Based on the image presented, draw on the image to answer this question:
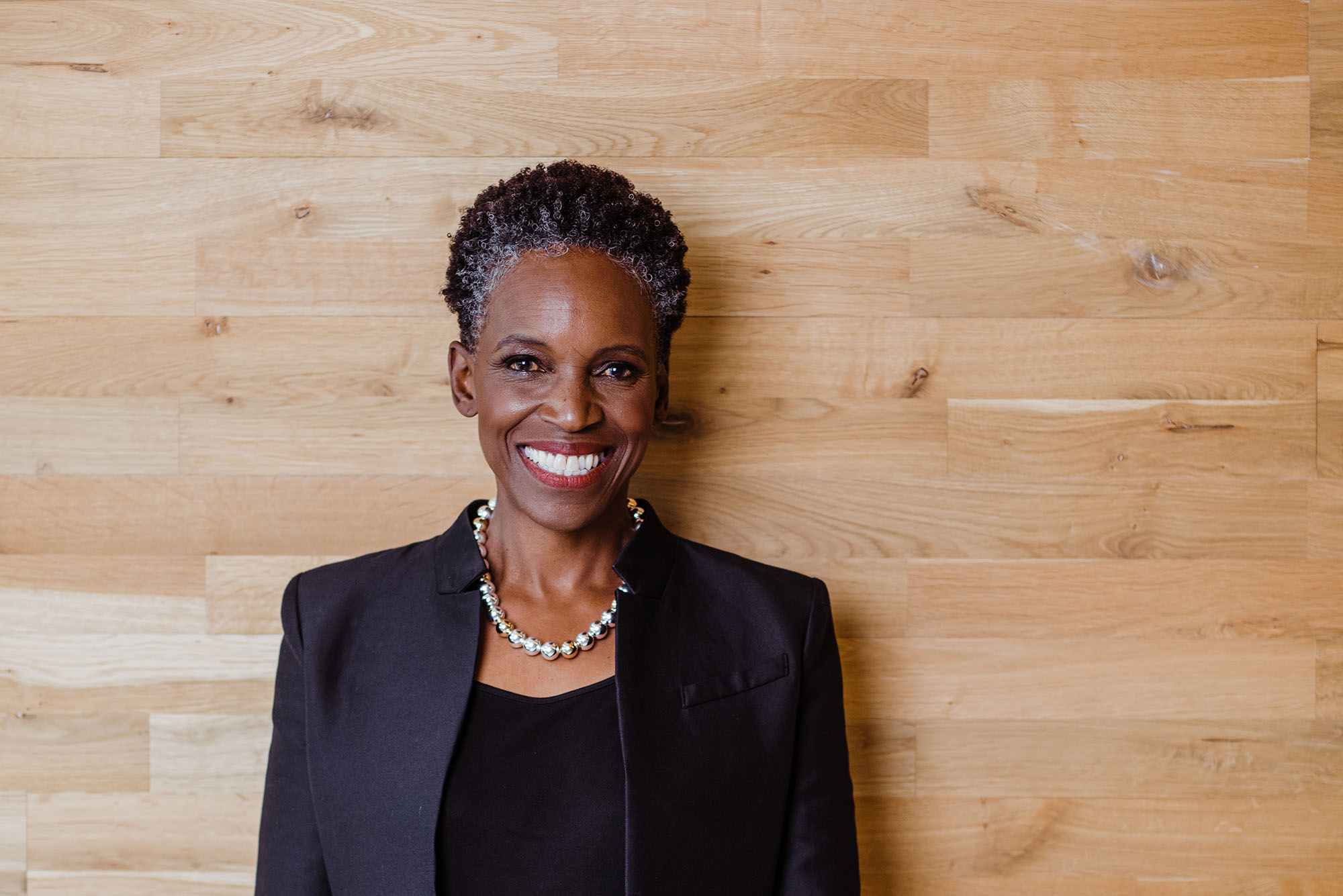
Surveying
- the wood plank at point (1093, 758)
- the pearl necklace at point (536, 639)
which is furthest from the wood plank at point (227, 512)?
the wood plank at point (1093, 758)

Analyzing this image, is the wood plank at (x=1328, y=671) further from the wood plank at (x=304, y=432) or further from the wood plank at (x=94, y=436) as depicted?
the wood plank at (x=94, y=436)

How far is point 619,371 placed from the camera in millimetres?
1236

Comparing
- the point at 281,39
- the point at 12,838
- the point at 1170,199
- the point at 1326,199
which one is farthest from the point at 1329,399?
the point at 12,838

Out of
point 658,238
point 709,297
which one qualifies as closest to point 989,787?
point 709,297

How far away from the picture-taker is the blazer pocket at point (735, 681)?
127 centimetres

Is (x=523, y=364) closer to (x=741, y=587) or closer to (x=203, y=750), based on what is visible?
(x=741, y=587)

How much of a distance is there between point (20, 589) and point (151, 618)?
0.75 ft

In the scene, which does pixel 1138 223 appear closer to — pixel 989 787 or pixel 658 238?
pixel 658 238

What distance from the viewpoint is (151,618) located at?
5.37 ft

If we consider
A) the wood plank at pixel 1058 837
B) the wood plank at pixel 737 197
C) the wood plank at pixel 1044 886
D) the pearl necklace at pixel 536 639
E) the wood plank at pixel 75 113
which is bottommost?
the wood plank at pixel 1044 886

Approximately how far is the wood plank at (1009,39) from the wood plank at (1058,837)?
1.26m

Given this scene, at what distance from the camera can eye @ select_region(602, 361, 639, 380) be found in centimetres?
123

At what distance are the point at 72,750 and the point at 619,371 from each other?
1.21 meters

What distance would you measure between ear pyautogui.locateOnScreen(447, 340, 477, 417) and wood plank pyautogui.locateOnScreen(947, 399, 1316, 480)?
83 centimetres
